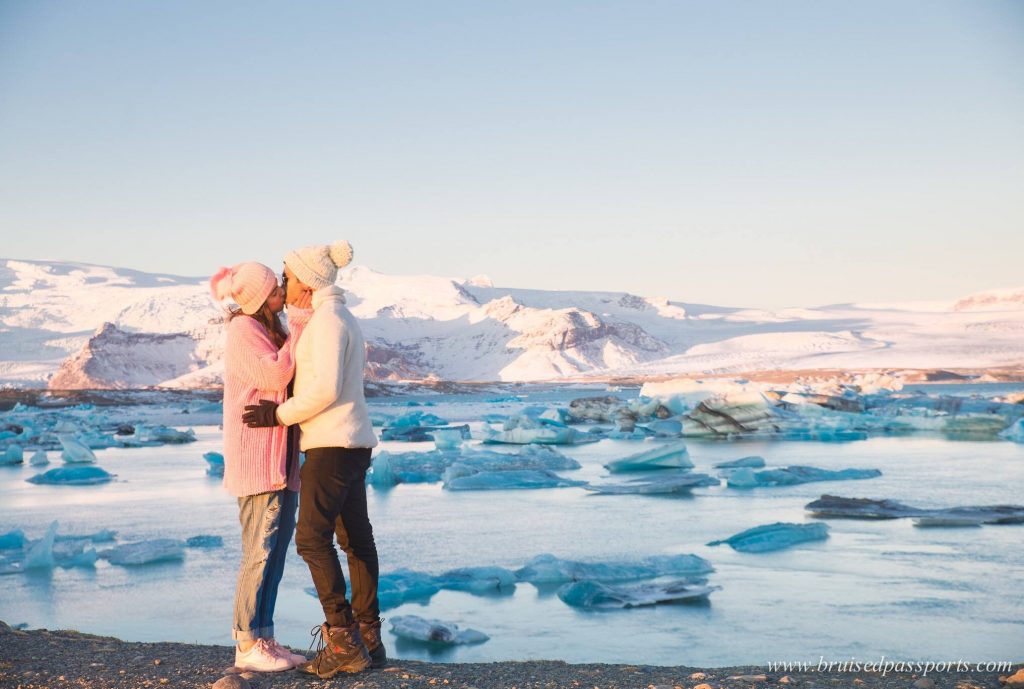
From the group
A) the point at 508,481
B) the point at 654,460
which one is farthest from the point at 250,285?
the point at 654,460

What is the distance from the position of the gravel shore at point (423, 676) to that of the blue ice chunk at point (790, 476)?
6.01 m

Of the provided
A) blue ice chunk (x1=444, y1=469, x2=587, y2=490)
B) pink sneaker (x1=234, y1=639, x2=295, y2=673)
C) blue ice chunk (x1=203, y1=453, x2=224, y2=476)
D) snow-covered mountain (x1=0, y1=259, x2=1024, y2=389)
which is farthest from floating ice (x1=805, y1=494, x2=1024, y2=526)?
snow-covered mountain (x1=0, y1=259, x2=1024, y2=389)

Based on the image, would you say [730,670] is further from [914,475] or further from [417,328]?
[417,328]

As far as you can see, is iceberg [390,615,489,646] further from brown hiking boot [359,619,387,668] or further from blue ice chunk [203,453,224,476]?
blue ice chunk [203,453,224,476]

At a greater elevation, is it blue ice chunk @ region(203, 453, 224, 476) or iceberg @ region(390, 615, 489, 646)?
iceberg @ region(390, 615, 489, 646)

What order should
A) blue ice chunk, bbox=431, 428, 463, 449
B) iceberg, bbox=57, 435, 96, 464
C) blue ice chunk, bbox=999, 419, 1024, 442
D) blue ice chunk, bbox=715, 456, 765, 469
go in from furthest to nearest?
blue ice chunk, bbox=431, 428, 463, 449 → blue ice chunk, bbox=999, 419, 1024, 442 → iceberg, bbox=57, 435, 96, 464 → blue ice chunk, bbox=715, 456, 765, 469

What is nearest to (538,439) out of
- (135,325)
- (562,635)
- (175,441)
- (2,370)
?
(175,441)

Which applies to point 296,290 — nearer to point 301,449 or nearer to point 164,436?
point 301,449

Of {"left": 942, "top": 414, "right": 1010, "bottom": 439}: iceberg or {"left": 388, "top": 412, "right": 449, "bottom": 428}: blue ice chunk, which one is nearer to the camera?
{"left": 942, "top": 414, "right": 1010, "bottom": 439}: iceberg

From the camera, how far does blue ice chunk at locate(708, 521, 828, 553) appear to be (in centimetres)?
582

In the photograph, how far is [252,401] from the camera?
3006 millimetres

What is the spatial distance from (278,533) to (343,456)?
0.33 meters

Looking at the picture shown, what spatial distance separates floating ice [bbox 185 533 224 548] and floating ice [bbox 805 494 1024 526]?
3893 mm

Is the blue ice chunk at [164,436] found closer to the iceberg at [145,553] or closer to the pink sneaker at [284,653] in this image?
the iceberg at [145,553]
